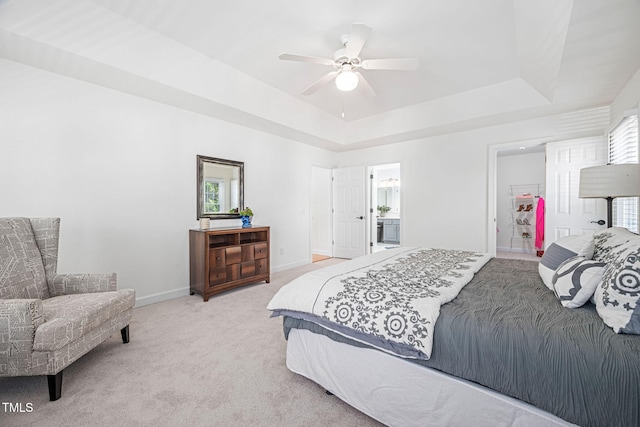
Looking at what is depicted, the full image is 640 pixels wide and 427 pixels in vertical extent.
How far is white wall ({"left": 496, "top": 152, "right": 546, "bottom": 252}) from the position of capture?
6434 mm

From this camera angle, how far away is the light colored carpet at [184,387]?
59.0 inches

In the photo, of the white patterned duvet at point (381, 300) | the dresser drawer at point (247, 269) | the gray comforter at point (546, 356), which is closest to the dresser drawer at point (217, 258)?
the dresser drawer at point (247, 269)

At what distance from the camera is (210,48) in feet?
10.1

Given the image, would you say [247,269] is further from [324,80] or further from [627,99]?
[627,99]

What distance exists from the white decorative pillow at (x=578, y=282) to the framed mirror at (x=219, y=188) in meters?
3.77

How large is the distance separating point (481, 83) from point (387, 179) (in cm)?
514

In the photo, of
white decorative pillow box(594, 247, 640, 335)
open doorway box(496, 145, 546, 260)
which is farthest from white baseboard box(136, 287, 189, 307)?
open doorway box(496, 145, 546, 260)

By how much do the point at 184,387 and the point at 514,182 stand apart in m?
7.73

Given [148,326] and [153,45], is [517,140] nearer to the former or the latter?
[153,45]

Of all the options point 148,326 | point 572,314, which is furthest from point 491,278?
point 148,326

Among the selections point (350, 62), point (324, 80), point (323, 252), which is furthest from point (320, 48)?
point (323, 252)

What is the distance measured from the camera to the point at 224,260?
3604 millimetres

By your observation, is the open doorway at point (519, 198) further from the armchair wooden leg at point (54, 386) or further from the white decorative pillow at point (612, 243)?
the armchair wooden leg at point (54, 386)

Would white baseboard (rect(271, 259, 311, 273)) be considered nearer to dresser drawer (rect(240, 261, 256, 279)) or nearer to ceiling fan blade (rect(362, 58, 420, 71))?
dresser drawer (rect(240, 261, 256, 279))
